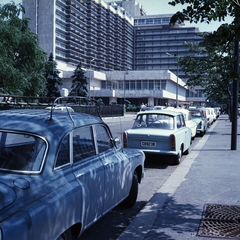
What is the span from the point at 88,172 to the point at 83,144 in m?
0.40

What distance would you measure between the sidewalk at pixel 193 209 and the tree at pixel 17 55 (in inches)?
879

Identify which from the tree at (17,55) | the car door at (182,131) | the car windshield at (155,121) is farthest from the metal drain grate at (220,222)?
the tree at (17,55)

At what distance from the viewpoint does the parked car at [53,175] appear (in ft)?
8.94

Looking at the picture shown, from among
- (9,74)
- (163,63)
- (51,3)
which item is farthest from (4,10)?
(163,63)

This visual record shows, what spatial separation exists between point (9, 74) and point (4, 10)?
576 cm

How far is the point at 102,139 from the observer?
4.78 m

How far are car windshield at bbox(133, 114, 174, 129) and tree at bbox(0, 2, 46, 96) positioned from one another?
19418mm

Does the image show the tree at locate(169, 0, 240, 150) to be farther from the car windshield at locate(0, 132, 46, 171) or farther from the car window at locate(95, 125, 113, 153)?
the car windshield at locate(0, 132, 46, 171)

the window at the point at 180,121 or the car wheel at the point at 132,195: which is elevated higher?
the window at the point at 180,121

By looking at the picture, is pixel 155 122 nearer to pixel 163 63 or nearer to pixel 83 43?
pixel 83 43

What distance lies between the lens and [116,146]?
5.23 m

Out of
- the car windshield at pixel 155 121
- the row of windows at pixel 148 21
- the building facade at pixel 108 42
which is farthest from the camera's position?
the row of windows at pixel 148 21

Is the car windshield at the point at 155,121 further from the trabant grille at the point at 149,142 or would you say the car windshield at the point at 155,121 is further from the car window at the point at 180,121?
the trabant grille at the point at 149,142

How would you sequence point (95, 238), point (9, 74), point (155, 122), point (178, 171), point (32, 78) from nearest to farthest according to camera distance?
point (95, 238)
point (178, 171)
point (155, 122)
point (9, 74)
point (32, 78)
